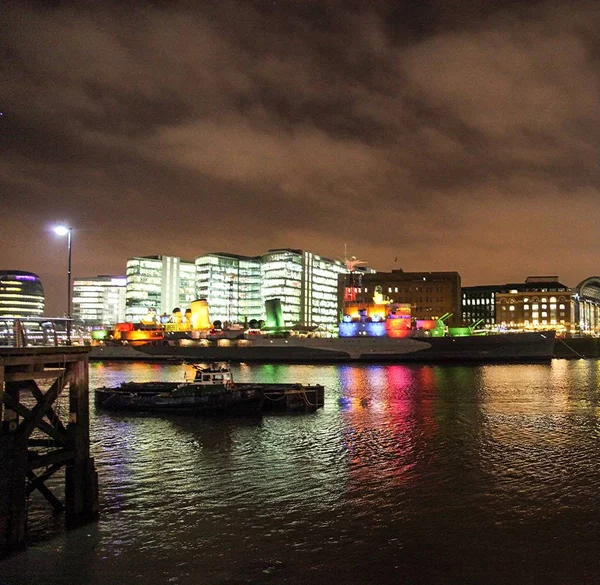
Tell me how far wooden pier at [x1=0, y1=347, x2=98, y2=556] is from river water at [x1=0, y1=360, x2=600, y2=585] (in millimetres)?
667

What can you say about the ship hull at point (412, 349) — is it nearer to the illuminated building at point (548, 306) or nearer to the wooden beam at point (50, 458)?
the wooden beam at point (50, 458)

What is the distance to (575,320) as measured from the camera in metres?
181

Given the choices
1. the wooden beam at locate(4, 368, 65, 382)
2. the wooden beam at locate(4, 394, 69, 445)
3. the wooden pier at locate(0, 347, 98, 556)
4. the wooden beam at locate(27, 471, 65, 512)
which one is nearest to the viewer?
the wooden pier at locate(0, 347, 98, 556)

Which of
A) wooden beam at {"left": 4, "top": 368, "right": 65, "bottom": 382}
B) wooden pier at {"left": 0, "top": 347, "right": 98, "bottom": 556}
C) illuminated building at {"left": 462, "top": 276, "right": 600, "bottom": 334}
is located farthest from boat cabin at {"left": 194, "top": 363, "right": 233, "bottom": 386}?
illuminated building at {"left": 462, "top": 276, "right": 600, "bottom": 334}

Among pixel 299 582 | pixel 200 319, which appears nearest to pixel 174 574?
pixel 299 582

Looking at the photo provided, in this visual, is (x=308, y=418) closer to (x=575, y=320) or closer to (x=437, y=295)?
(x=437, y=295)

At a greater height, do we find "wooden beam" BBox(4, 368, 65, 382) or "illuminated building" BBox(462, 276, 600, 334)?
"illuminated building" BBox(462, 276, 600, 334)

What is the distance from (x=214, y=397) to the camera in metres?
37.1

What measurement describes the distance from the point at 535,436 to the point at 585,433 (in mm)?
3091

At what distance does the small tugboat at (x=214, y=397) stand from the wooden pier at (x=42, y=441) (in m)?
19.3

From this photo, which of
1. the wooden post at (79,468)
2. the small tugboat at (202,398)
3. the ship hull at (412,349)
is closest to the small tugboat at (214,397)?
the small tugboat at (202,398)

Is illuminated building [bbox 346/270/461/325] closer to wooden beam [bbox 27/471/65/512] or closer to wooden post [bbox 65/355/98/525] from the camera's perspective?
wooden beam [bbox 27/471/65/512]

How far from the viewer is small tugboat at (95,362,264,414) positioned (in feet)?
122

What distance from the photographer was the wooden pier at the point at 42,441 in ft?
45.1
